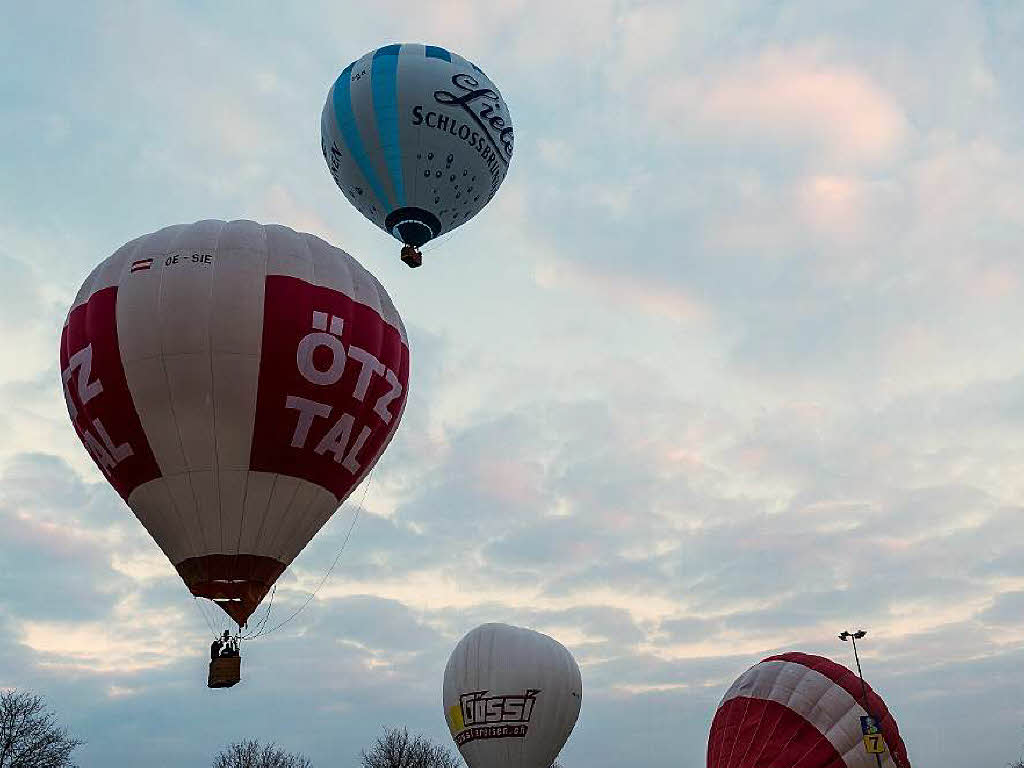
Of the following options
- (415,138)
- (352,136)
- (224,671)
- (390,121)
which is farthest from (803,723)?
(352,136)

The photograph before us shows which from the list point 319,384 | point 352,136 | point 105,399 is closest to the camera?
point 105,399

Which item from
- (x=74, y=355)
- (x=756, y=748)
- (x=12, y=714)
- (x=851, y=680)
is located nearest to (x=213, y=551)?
(x=74, y=355)

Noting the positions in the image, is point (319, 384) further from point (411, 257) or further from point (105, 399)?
point (411, 257)

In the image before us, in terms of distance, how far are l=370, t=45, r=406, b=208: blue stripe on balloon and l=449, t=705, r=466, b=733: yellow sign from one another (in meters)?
18.2

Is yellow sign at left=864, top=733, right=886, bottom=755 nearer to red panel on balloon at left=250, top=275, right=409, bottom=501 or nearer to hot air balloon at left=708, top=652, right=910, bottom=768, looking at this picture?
hot air balloon at left=708, top=652, right=910, bottom=768

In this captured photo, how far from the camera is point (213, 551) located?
61.5ft

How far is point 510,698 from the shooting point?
3353 centimetres

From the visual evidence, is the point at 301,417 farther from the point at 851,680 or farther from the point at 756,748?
the point at 851,680

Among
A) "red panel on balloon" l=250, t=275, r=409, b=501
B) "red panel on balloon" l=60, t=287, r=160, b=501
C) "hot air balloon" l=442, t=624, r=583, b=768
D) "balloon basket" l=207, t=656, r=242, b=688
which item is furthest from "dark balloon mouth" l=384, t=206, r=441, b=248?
"balloon basket" l=207, t=656, r=242, b=688

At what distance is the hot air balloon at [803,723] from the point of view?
2491cm

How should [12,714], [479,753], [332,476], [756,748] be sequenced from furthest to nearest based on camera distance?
[12,714], [479,753], [756,748], [332,476]

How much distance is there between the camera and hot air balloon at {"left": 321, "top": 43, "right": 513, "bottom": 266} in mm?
29906

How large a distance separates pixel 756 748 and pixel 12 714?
3505cm

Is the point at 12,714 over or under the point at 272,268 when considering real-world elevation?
under
